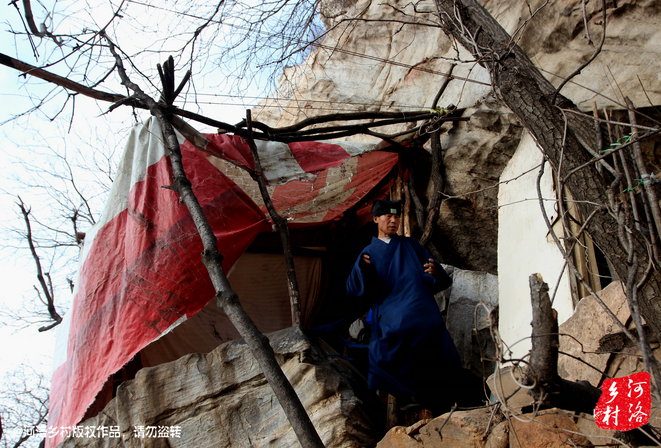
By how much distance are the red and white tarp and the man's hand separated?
131 centimetres

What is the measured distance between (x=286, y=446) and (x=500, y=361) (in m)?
1.75

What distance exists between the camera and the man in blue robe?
2.93m

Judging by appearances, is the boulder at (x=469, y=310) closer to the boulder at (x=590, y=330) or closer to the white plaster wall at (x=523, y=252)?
the white plaster wall at (x=523, y=252)

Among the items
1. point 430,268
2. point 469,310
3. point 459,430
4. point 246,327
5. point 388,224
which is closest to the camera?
point 246,327

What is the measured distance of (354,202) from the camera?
15.4ft

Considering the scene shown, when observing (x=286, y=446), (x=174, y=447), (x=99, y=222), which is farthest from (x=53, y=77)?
(x=286, y=446)

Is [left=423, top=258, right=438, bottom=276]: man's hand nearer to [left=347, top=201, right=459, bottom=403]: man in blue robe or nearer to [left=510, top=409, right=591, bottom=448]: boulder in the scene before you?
[left=347, top=201, right=459, bottom=403]: man in blue robe

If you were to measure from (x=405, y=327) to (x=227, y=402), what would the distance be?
121 centimetres

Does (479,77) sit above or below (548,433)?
above

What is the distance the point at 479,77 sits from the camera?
4414 mm

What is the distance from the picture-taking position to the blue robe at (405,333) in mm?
2930

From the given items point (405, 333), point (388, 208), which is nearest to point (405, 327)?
point (405, 333)

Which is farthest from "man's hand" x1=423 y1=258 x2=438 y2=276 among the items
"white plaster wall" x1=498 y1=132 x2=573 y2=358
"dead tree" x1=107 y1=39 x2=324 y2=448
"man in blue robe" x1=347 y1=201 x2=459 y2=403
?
"dead tree" x1=107 y1=39 x2=324 y2=448

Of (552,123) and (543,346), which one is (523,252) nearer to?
(552,123)
